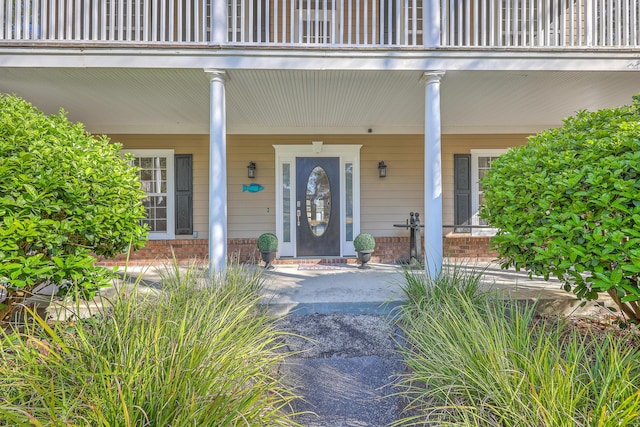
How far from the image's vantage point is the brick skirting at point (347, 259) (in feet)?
20.3

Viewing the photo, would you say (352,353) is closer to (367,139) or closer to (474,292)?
(474,292)

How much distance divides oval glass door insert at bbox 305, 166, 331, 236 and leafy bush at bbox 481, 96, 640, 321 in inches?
141

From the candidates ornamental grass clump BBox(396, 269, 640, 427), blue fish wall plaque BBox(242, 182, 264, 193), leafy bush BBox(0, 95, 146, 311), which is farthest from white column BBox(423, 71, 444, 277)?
blue fish wall plaque BBox(242, 182, 264, 193)

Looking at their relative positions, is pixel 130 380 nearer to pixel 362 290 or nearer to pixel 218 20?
pixel 362 290

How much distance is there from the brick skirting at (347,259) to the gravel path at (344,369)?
2958 millimetres

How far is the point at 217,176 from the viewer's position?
3955mm

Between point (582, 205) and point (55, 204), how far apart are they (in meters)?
3.96

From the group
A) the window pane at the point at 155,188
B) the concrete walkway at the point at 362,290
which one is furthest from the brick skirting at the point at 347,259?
the concrete walkway at the point at 362,290

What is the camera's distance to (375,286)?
4273 millimetres

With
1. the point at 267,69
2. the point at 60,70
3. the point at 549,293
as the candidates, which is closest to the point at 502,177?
the point at 549,293

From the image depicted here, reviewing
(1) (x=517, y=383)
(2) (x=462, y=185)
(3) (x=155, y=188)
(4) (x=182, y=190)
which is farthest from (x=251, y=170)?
(1) (x=517, y=383)

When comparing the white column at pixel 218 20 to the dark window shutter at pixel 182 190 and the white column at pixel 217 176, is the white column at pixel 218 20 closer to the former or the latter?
the white column at pixel 217 176

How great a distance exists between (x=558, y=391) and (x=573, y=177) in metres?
1.66

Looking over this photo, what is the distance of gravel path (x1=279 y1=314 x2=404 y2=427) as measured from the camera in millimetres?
2025
